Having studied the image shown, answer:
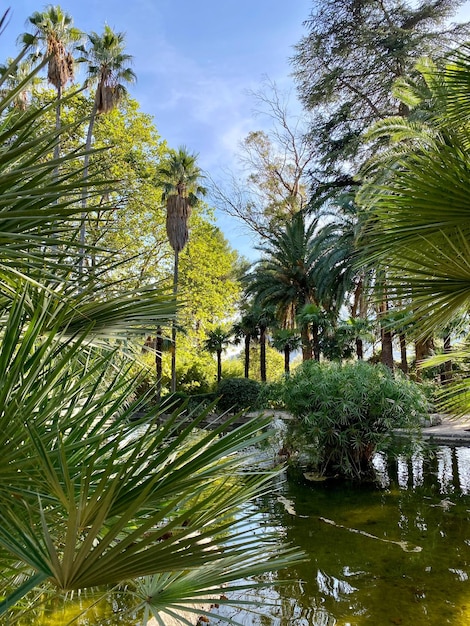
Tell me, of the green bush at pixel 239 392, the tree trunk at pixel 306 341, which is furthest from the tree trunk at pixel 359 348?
the green bush at pixel 239 392

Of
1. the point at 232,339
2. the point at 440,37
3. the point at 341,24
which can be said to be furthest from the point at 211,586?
the point at 232,339

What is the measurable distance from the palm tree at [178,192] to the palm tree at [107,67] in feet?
11.2

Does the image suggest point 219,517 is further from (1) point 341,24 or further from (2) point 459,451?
(1) point 341,24

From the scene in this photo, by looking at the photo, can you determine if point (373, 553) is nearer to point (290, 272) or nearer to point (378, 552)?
point (378, 552)

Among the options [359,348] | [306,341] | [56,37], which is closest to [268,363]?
[359,348]

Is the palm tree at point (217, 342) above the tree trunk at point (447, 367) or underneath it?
above

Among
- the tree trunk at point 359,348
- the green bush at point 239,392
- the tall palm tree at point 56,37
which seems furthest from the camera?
the tree trunk at point 359,348

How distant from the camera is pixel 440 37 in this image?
63.2ft

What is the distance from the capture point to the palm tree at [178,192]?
17516 mm

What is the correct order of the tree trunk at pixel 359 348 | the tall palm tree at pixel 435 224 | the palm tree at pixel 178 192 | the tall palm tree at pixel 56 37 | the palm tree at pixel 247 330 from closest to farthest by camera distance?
1. the tall palm tree at pixel 435 224
2. the tall palm tree at pixel 56 37
3. the palm tree at pixel 178 192
4. the tree trunk at pixel 359 348
5. the palm tree at pixel 247 330

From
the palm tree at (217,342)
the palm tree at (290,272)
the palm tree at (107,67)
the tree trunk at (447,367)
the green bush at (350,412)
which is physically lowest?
the green bush at (350,412)

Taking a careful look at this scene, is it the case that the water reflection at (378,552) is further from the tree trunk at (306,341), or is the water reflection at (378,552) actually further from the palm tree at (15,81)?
the tree trunk at (306,341)

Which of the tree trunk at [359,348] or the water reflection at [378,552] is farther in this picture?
the tree trunk at [359,348]

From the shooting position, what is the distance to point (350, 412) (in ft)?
27.9
